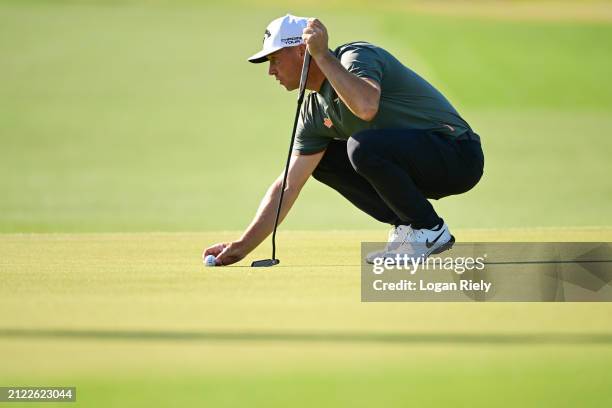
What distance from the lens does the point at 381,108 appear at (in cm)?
535

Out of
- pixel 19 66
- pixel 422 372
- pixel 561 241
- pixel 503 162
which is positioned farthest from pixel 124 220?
pixel 19 66

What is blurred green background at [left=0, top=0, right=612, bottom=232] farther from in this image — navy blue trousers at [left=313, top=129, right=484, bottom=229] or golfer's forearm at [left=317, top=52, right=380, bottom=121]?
golfer's forearm at [left=317, top=52, right=380, bottom=121]

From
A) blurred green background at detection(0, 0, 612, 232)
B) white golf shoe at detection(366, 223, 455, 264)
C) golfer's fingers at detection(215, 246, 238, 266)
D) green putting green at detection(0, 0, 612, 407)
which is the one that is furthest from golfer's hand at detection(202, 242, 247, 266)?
blurred green background at detection(0, 0, 612, 232)

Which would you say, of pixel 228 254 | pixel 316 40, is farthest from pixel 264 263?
pixel 316 40

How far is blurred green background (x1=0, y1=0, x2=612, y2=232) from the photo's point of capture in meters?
11.0

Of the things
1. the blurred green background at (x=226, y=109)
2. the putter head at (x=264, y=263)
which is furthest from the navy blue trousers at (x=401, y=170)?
the blurred green background at (x=226, y=109)

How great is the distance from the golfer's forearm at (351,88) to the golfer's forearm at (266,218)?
0.69 metres

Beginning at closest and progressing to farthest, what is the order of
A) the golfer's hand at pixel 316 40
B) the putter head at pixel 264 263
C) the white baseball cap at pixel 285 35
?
the golfer's hand at pixel 316 40 < the white baseball cap at pixel 285 35 < the putter head at pixel 264 263

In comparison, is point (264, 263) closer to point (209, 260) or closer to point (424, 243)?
point (209, 260)

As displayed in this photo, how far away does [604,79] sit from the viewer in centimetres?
2023

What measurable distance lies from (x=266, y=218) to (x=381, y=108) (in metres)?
0.71

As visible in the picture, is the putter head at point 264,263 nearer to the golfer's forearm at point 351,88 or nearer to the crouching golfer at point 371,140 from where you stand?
the crouching golfer at point 371,140

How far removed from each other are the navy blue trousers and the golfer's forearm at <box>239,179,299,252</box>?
21 cm

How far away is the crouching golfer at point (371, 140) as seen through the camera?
5.12 meters
